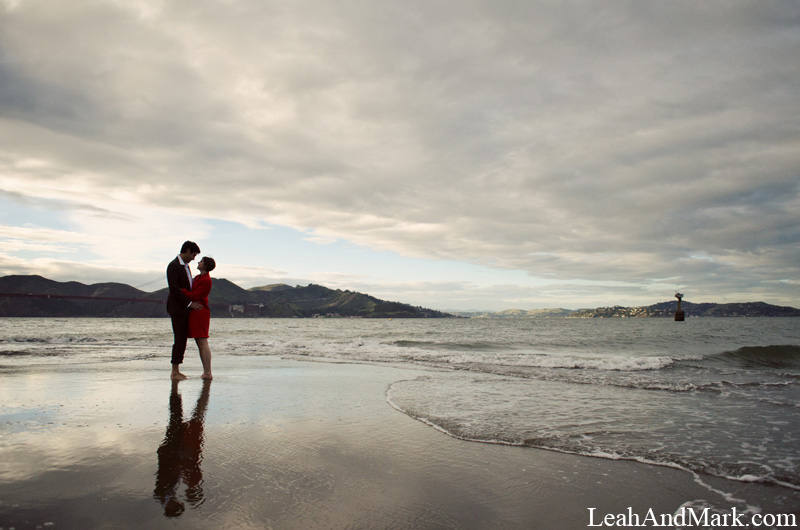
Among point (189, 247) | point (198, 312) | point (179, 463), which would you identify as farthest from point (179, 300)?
point (179, 463)

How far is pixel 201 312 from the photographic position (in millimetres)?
7523

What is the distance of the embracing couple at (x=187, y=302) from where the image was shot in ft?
24.1

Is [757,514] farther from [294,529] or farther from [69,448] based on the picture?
[69,448]

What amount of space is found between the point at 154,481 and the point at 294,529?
3.91 ft

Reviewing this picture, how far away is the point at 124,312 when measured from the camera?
334ft

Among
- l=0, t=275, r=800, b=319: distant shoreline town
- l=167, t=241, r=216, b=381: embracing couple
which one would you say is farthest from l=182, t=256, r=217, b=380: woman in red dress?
l=0, t=275, r=800, b=319: distant shoreline town

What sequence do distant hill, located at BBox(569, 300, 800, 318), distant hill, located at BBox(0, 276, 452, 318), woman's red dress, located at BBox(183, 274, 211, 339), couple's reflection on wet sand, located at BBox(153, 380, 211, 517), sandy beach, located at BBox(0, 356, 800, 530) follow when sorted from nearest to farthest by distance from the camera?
sandy beach, located at BBox(0, 356, 800, 530) → couple's reflection on wet sand, located at BBox(153, 380, 211, 517) → woman's red dress, located at BBox(183, 274, 211, 339) → distant hill, located at BBox(0, 276, 452, 318) → distant hill, located at BBox(569, 300, 800, 318)

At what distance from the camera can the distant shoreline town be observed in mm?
99812

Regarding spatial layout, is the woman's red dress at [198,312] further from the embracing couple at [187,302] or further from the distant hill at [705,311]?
the distant hill at [705,311]

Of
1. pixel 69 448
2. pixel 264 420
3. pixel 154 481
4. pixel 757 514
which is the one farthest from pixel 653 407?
pixel 69 448

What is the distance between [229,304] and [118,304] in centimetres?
2496

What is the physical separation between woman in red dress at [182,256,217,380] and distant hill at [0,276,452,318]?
75.1m

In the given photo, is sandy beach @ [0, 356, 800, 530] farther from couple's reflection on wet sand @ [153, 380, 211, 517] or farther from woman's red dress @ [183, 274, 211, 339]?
woman's red dress @ [183, 274, 211, 339]

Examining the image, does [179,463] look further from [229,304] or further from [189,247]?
[229,304]
